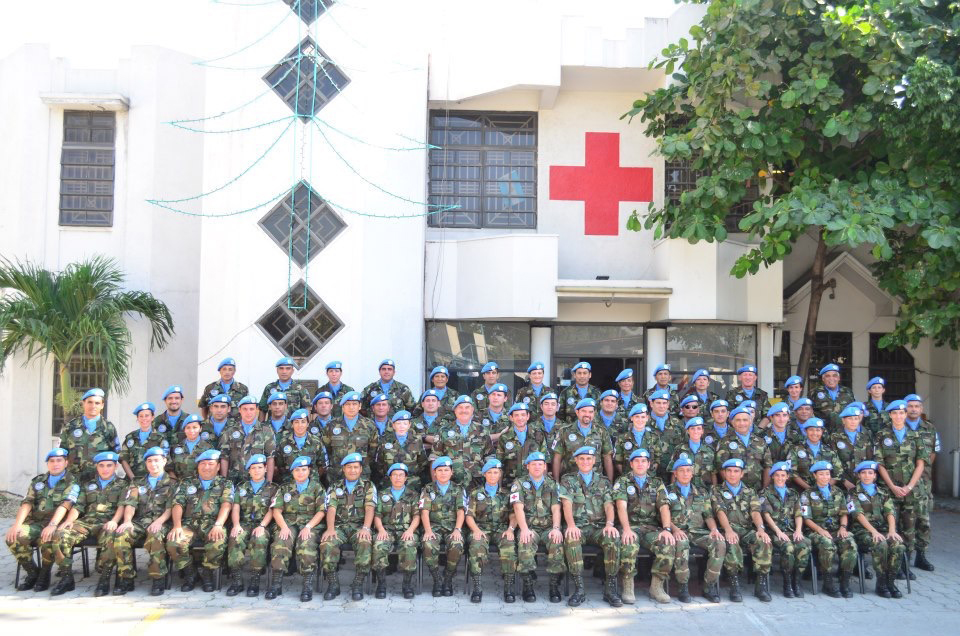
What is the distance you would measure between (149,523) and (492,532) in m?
2.84

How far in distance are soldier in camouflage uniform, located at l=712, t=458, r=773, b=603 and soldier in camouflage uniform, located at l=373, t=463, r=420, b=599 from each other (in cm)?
251

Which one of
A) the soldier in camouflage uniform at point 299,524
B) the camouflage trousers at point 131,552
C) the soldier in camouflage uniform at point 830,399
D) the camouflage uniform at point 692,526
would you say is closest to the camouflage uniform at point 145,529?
the camouflage trousers at point 131,552

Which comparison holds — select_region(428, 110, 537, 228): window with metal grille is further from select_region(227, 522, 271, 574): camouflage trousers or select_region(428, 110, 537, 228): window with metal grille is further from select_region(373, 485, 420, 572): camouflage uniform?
select_region(227, 522, 271, 574): camouflage trousers

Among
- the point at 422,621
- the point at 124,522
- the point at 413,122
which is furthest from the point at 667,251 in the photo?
the point at 124,522

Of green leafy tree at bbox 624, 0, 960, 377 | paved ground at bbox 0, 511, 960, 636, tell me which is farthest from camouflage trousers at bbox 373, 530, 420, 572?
green leafy tree at bbox 624, 0, 960, 377

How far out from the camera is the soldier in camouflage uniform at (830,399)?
27.1 feet

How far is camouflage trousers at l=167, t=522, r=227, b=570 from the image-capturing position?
6348mm

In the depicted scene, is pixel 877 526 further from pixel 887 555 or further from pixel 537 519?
pixel 537 519

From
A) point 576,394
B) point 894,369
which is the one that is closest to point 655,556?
point 576,394

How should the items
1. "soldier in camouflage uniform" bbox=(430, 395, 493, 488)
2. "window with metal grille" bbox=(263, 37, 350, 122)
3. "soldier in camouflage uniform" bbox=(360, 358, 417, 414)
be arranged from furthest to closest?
"window with metal grille" bbox=(263, 37, 350, 122) → "soldier in camouflage uniform" bbox=(360, 358, 417, 414) → "soldier in camouflage uniform" bbox=(430, 395, 493, 488)

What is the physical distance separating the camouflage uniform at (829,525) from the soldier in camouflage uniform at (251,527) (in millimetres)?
4448

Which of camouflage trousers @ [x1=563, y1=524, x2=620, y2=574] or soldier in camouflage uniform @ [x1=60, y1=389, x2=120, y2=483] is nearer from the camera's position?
camouflage trousers @ [x1=563, y1=524, x2=620, y2=574]

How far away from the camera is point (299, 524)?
6621mm

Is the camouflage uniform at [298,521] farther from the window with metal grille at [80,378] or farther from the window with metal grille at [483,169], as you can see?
the window with metal grille at [80,378]
